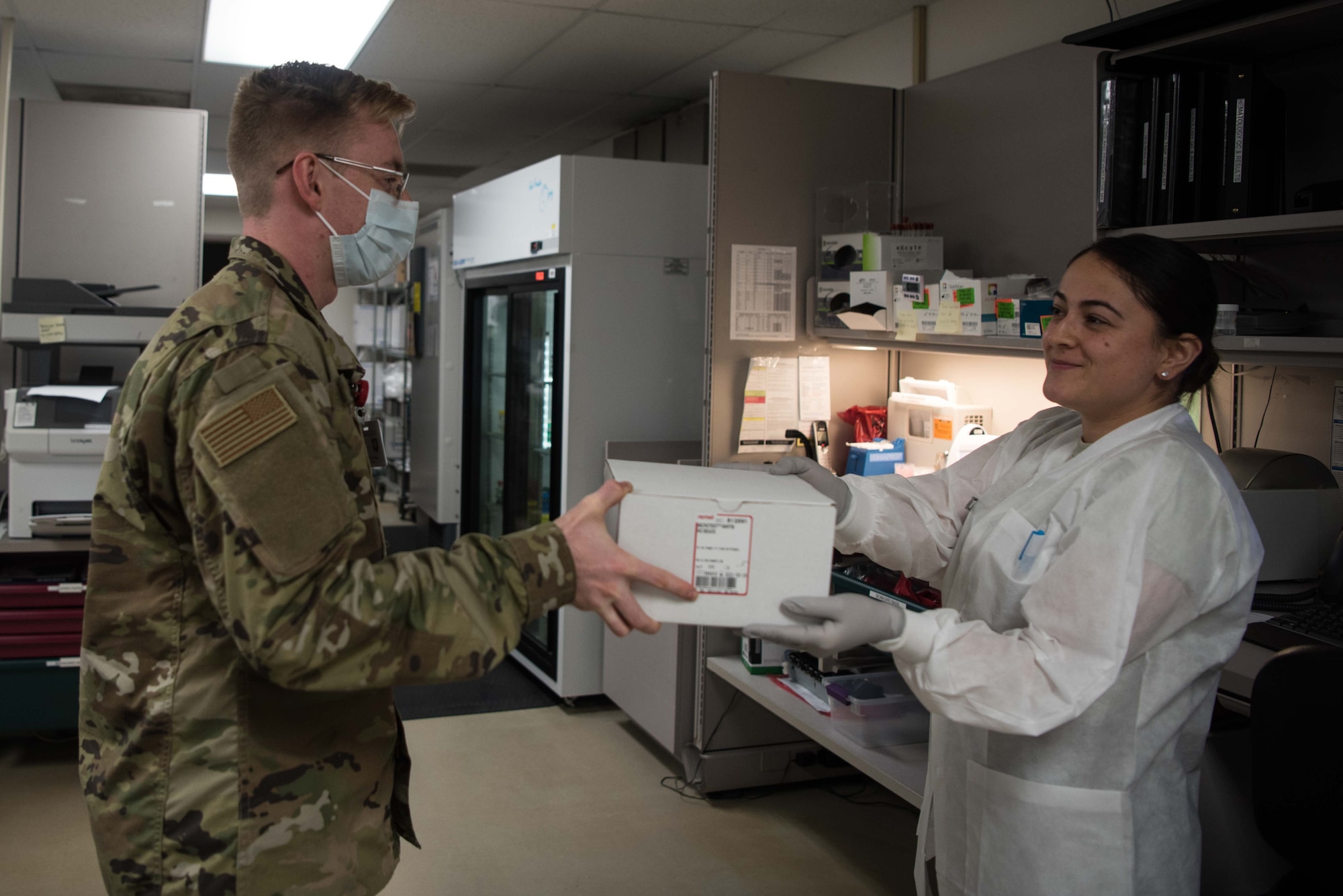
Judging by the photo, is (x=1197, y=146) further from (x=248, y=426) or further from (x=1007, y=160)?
(x=248, y=426)

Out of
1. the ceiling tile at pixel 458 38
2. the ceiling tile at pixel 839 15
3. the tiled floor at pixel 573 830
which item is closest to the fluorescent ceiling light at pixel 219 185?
the ceiling tile at pixel 458 38

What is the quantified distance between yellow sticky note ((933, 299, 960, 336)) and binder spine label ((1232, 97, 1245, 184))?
2.42 ft

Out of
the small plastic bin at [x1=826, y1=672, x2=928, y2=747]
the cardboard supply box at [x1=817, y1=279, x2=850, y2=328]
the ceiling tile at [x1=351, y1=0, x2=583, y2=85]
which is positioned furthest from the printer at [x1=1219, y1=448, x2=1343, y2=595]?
the ceiling tile at [x1=351, y1=0, x2=583, y2=85]

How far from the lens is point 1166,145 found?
2023 mm

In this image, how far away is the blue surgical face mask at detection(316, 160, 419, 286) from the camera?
148 cm

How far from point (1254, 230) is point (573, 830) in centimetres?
238

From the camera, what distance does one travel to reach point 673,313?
157 inches

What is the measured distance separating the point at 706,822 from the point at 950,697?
1.96 m

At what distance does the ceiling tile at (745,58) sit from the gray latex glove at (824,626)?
2.99m

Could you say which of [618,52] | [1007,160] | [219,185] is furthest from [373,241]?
[219,185]

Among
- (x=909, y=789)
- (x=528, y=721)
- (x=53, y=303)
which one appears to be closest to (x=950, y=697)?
(x=909, y=789)

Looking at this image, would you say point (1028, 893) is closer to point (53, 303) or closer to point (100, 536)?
point (100, 536)

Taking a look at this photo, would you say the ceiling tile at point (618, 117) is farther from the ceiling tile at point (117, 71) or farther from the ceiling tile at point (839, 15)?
the ceiling tile at point (117, 71)

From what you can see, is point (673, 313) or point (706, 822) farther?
point (673, 313)
